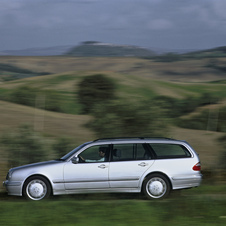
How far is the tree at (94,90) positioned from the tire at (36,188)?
31593 mm

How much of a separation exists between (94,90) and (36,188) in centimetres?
3291

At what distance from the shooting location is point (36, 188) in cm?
956

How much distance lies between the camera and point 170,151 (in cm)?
993

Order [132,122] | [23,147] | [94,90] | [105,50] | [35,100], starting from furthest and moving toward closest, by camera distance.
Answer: [105,50] < [35,100] < [94,90] < [132,122] < [23,147]

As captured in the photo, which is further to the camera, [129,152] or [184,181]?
[129,152]

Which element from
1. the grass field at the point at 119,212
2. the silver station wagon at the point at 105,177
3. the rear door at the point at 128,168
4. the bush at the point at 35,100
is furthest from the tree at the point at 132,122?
the bush at the point at 35,100

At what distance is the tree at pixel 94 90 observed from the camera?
4172 cm

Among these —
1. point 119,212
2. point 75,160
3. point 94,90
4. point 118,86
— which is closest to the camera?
point 119,212

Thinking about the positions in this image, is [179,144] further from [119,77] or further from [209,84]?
[209,84]

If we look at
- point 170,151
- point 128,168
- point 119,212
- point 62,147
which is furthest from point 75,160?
point 62,147

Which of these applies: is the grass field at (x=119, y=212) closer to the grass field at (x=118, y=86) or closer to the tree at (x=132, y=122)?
the grass field at (x=118, y=86)

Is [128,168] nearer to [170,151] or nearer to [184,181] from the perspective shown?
[170,151]

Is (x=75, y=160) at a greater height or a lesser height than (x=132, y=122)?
lesser

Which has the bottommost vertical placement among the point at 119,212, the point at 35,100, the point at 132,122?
the point at 119,212
